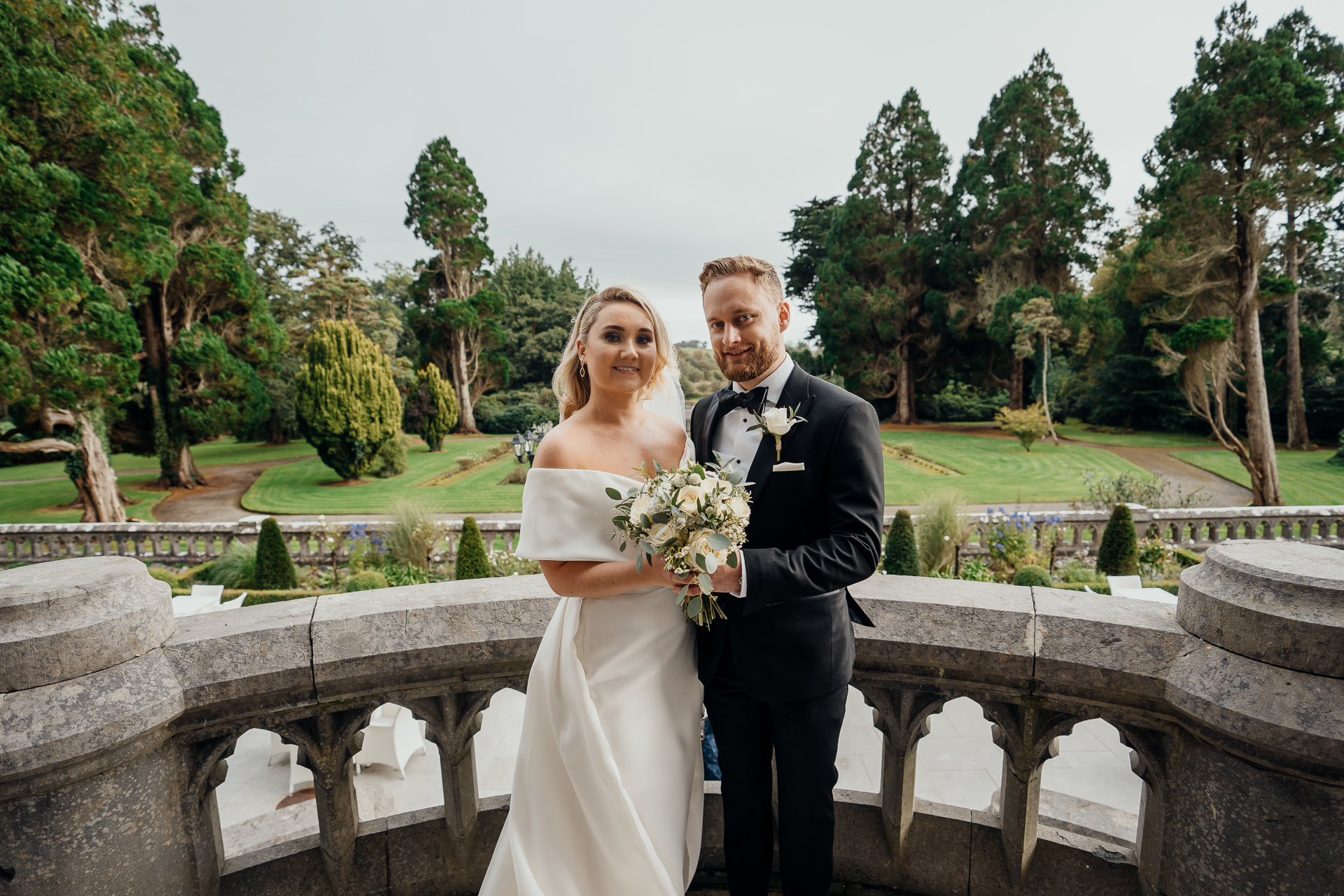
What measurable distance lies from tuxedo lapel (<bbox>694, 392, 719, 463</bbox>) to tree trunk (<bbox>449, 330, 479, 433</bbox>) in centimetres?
2668

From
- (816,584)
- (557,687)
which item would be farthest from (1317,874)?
(557,687)

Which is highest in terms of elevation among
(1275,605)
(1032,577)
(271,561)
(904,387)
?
(904,387)

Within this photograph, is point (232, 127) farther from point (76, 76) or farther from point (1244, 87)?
point (1244, 87)

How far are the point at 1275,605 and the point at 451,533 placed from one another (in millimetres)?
11720

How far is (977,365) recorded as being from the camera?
26.5 meters

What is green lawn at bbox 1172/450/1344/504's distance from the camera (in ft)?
46.9

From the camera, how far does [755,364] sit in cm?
176

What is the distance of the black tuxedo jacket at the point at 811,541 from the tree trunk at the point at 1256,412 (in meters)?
17.7

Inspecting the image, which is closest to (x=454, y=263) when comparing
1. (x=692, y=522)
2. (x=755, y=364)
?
(x=755, y=364)

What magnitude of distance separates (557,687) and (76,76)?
17821mm

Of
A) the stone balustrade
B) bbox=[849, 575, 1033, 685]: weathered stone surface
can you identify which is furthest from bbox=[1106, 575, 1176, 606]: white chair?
bbox=[849, 575, 1033, 685]: weathered stone surface

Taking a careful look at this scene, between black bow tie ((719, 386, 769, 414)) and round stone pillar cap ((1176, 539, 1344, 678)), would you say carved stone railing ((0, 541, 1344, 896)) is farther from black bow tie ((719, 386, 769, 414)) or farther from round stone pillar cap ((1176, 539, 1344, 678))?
black bow tie ((719, 386, 769, 414))

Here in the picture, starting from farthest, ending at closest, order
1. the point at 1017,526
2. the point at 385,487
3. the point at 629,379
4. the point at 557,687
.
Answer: the point at 385,487
the point at 1017,526
the point at 629,379
the point at 557,687

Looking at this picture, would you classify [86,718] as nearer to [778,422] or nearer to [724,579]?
[724,579]
